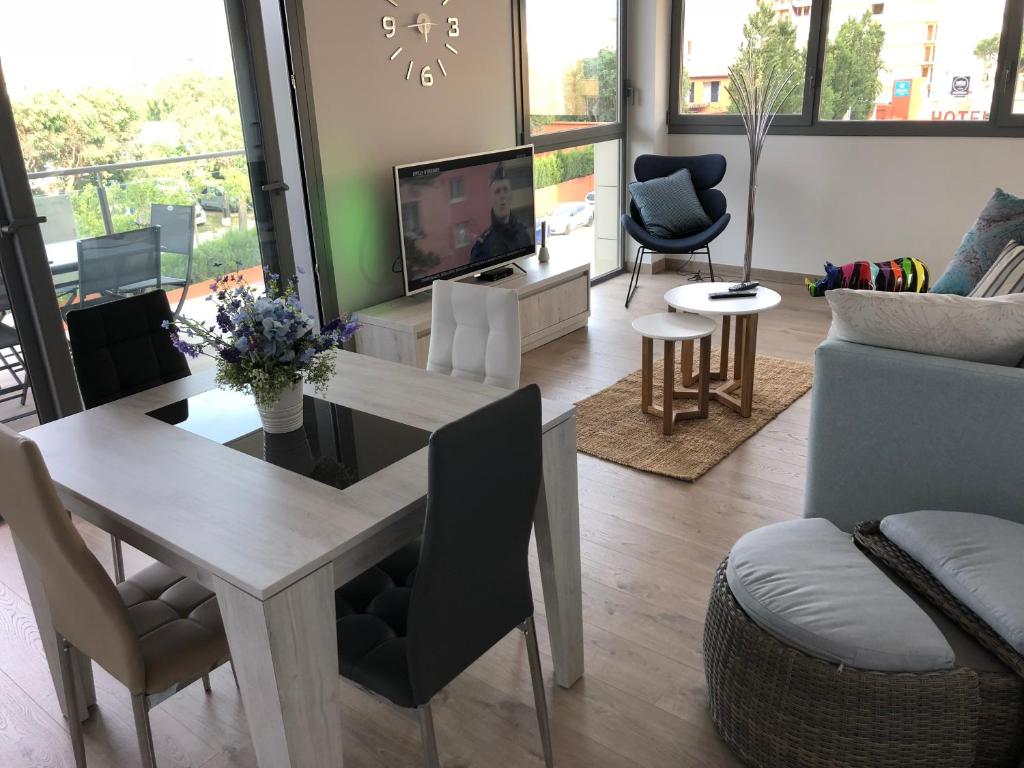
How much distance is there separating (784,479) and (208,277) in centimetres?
271

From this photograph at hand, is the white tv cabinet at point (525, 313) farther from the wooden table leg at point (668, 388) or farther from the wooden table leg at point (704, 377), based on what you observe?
the wooden table leg at point (704, 377)

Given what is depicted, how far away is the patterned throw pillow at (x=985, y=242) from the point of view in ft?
11.6

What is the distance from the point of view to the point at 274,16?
155 inches

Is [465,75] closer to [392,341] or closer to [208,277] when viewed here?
[392,341]

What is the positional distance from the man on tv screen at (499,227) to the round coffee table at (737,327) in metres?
1.33

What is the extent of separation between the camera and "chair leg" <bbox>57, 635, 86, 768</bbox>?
6.56 ft

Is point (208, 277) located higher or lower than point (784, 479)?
higher

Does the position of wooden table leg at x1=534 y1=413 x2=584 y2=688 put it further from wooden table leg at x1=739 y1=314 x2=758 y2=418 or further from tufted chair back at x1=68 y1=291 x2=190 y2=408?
wooden table leg at x1=739 y1=314 x2=758 y2=418

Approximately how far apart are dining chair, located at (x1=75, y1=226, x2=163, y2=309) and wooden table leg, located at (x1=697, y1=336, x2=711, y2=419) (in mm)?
2443

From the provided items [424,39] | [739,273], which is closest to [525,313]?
[424,39]

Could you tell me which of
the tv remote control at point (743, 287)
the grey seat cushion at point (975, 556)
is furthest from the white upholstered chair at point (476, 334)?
the tv remote control at point (743, 287)

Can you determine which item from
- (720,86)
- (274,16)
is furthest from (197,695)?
(720,86)

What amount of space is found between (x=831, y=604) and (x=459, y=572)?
0.84 meters

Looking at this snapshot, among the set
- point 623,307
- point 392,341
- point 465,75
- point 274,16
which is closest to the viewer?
point 274,16
